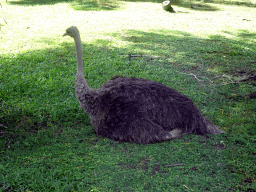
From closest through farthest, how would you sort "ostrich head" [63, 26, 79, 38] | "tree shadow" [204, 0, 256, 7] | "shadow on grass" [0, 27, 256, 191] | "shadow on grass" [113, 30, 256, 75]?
1. "shadow on grass" [0, 27, 256, 191]
2. "ostrich head" [63, 26, 79, 38]
3. "shadow on grass" [113, 30, 256, 75]
4. "tree shadow" [204, 0, 256, 7]

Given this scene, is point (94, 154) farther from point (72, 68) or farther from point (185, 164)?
point (72, 68)

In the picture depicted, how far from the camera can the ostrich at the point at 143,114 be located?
139 inches

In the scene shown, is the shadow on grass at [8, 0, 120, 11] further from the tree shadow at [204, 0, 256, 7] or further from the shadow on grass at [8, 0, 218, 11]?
the tree shadow at [204, 0, 256, 7]

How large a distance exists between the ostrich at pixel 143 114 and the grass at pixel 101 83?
14 cm

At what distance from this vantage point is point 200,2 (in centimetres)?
1852

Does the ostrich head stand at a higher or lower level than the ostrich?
higher

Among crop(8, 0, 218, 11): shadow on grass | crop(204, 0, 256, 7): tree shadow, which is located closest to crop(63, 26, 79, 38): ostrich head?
crop(8, 0, 218, 11): shadow on grass

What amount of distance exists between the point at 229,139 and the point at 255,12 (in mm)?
14879

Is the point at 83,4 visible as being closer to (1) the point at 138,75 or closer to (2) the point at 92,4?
(2) the point at 92,4

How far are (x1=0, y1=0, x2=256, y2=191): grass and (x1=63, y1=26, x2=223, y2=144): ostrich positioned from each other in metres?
0.14

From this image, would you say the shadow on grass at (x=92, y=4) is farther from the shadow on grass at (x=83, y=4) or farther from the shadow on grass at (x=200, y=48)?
the shadow on grass at (x=200, y=48)

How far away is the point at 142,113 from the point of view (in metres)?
3.59

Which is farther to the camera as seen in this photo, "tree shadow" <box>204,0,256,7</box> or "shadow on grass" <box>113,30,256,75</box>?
"tree shadow" <box>204,0,256,7</box>

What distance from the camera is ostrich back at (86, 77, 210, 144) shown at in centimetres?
354
